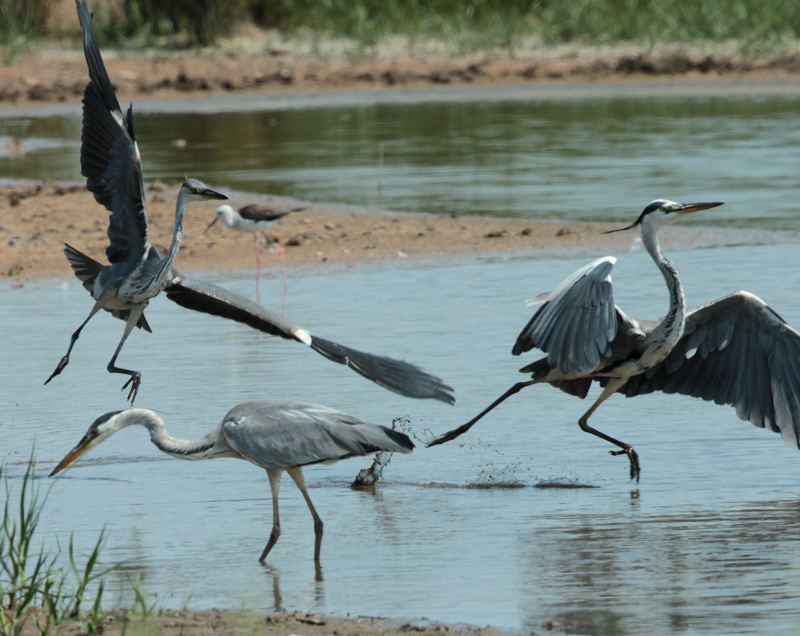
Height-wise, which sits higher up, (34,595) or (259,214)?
(259,214)

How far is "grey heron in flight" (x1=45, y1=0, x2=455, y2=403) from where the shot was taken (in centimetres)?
771

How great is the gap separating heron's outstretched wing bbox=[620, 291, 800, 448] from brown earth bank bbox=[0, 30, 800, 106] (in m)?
20.4

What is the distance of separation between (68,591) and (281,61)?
2501 cm

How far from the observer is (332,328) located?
1044 cm

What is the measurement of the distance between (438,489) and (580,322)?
1.18 metres

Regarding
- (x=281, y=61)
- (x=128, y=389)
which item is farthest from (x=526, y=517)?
(x=281, y=61)

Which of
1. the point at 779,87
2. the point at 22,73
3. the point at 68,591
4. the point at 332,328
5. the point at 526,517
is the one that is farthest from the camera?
the point at 22,73

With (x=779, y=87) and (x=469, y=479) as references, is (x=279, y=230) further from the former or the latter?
(x=779, y=87)

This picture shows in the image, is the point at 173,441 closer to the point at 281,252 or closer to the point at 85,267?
the point at 85,267

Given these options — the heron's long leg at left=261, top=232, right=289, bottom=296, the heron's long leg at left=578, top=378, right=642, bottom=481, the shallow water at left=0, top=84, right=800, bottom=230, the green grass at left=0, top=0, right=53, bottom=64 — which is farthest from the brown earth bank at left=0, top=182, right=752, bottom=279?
the green grass at left=0, top=0, right=53, bottom=64

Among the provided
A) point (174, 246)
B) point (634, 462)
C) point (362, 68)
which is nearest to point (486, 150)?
point (362, 68)

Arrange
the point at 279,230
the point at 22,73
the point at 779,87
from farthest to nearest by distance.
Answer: the point at 22,73 → the point at 779,87 → the point at 279,230

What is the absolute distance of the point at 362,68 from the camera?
29.0m

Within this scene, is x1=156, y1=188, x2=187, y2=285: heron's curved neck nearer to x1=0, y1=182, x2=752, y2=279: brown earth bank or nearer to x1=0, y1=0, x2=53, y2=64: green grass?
x1=0, y1=182, x2=752, y2=279: brown earth bank
